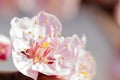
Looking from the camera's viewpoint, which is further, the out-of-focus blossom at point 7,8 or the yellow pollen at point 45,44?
the out-of-focus blossom at point 7,8

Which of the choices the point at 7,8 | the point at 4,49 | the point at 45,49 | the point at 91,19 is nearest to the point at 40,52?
the point at 45,49

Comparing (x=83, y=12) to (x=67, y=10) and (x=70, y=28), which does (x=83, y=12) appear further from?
(x=70, y=28)

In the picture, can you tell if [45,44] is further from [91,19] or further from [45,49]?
[91,19]

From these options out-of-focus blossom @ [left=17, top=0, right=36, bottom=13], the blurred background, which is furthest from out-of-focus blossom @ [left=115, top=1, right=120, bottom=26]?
out-of-focus blossom @ [left=17, top=0, right=36, bottom=13]

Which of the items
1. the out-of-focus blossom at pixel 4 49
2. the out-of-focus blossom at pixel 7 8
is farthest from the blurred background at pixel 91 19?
the out-of-focus blossom at pixel 4 49

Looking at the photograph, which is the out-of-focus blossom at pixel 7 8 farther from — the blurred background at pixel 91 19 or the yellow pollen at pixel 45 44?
the yellow pollen at pixel 45 44

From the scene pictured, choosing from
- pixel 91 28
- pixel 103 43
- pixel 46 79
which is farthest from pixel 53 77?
pixel 91 28
